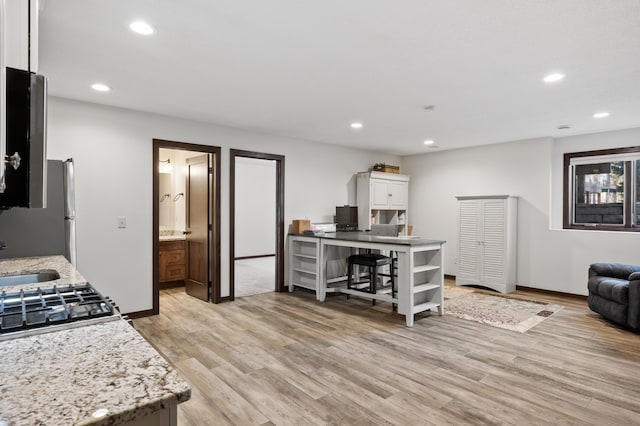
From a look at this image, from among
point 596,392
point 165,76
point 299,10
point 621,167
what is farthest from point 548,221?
point 165,76

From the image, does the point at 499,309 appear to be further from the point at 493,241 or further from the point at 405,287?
the point at 405,287

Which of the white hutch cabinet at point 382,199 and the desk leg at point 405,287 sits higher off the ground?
the white hutch cabinet at point 382,199

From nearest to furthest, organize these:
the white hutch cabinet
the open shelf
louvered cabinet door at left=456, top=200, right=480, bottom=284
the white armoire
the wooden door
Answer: the open shelf, the wooden door, the white armoire, louvered cabinet door at left=456, top=200, right=480, bottom=284, the white hutch cabinet

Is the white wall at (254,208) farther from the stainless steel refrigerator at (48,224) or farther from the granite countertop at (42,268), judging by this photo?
the granite countertop at (42,268)

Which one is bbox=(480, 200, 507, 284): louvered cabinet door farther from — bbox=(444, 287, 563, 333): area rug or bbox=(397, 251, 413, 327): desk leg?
bbox=(397, 251, 413, 327): desk leg

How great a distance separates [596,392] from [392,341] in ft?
5.13

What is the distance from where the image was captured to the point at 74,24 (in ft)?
7.36

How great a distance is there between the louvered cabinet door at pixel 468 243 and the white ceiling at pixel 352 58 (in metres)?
1.89

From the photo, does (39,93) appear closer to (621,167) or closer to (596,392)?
(596,392)

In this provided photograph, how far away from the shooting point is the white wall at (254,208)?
8.96 m

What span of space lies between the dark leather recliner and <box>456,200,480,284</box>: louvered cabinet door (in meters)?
1.71

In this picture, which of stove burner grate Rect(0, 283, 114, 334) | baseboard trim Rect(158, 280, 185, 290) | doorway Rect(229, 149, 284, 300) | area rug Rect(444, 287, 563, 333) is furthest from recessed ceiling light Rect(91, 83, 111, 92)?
area rug Rect(444, 287, 563, 333)

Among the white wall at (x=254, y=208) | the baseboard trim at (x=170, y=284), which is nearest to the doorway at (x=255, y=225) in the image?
the white wall at (x=254, y=208)

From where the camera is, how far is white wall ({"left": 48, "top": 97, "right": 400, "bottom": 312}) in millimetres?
3793
